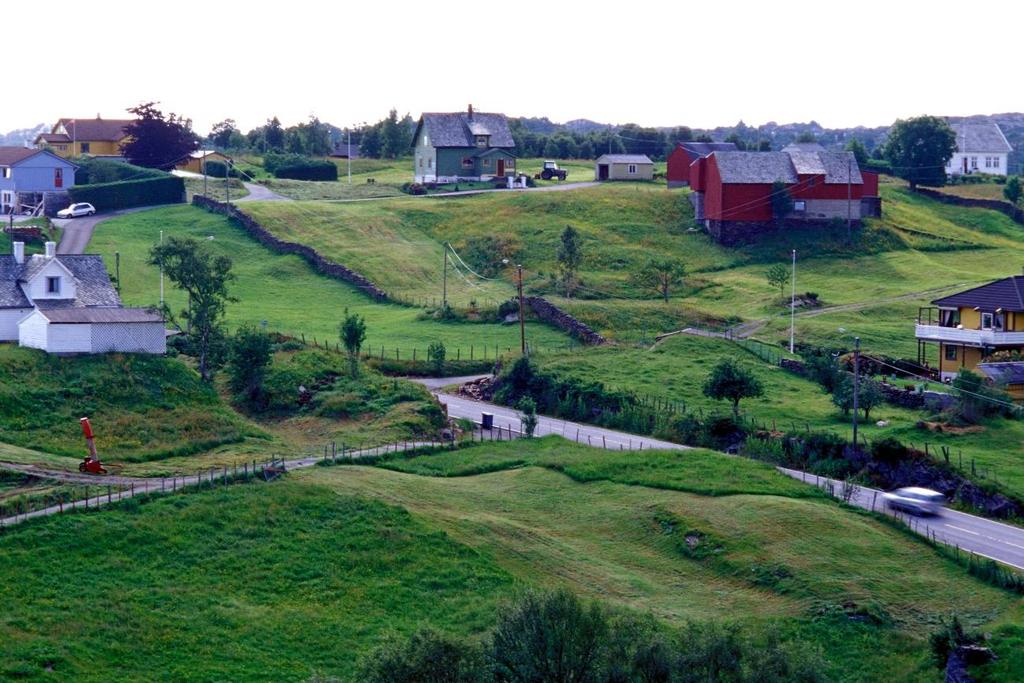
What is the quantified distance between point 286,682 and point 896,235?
75966 mm

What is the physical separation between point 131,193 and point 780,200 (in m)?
44.6

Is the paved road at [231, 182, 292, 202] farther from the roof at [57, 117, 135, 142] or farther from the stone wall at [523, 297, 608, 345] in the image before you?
the stone wall at [523, 297, 608, 345]

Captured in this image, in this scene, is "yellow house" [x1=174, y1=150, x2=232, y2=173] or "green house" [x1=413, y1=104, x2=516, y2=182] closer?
"green house" [x1=413, y1=104, x2=516, y2=182]

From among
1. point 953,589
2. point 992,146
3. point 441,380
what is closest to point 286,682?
point 953,589

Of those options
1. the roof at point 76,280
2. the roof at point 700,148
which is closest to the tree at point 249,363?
the roof at point 76,280

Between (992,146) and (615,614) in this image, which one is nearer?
(615,614)

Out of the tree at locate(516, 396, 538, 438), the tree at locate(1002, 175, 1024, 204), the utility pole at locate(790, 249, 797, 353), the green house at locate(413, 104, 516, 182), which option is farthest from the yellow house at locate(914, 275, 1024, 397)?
the green house at locate(413, 104, 516, 182)

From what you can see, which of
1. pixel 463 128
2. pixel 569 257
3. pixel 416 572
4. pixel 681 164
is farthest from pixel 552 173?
pixel 416 572

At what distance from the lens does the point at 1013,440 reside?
6031cm

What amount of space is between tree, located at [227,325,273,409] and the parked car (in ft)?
88.0

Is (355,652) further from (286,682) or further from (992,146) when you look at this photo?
(992,146)

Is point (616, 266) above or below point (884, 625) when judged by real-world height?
above

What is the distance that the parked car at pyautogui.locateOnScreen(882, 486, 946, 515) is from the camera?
2067 inches

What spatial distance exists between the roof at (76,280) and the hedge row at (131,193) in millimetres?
37533
